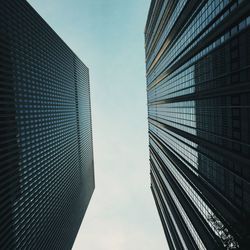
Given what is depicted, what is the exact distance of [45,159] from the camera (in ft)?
315

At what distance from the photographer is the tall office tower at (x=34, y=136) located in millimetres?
66250

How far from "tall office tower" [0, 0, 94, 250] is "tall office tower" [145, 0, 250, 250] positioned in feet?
170

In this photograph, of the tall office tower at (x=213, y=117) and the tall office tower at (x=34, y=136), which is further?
the tall office tower at (x=34, y=136)

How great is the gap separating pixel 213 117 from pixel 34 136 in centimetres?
6302

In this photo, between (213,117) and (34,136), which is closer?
(213,117)

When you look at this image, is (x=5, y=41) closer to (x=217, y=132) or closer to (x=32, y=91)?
(x=32, y=91)

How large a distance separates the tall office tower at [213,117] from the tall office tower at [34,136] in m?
52.0

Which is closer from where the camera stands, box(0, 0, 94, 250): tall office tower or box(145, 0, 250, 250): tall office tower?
box(145, 0, 250, 250): tall office tower

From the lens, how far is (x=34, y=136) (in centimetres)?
8625

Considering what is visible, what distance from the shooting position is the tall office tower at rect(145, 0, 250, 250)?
38.7m

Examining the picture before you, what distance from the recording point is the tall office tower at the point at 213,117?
3866 cm

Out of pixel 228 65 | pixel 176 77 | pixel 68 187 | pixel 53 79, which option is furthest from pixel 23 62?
pixel 68 187

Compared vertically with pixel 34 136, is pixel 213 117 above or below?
above

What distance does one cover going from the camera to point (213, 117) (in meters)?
52.6
